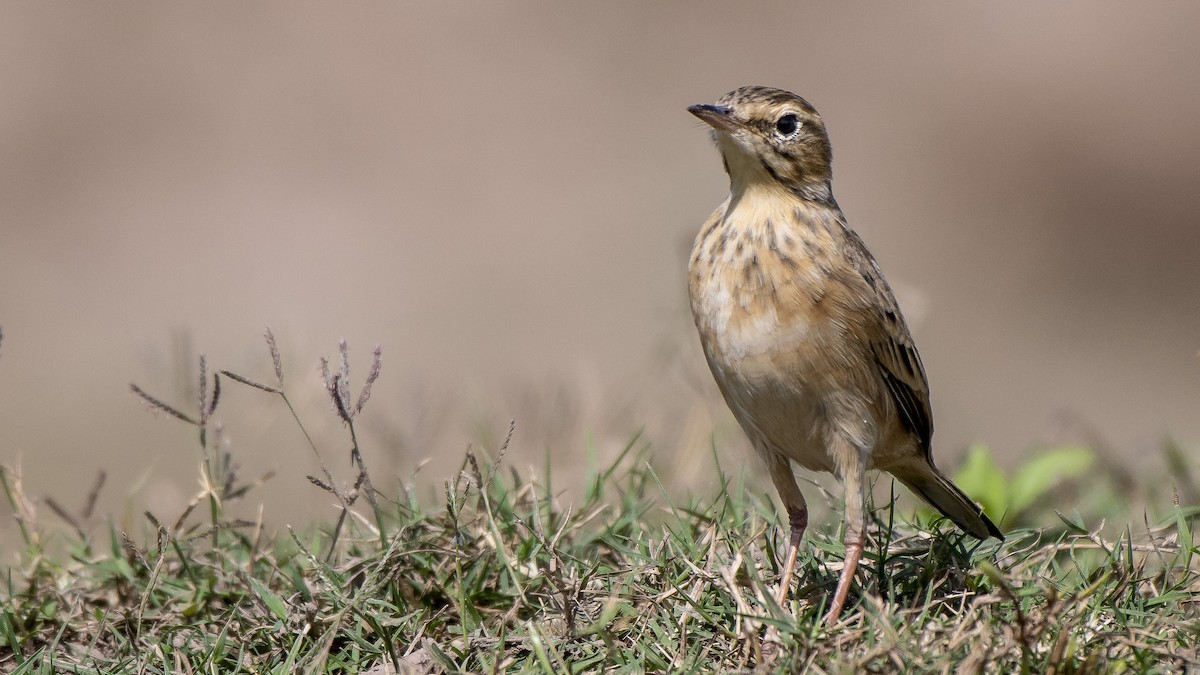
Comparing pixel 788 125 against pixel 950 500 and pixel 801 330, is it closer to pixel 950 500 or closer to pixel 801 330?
pixel 801 330

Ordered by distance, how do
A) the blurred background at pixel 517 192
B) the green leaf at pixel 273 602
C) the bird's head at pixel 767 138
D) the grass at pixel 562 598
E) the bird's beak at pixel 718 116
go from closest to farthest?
the grass at pixel 562 598
the green leaf at pixel 273 602
the bird's beak at pixel 718 116
the bird's head at pixel 767 138
the blurred background at pixel 517 192

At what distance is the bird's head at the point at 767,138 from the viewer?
5.48m

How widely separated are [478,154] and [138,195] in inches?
142

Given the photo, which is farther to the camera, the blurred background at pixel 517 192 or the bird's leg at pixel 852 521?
the blurred background at pixel 517 192

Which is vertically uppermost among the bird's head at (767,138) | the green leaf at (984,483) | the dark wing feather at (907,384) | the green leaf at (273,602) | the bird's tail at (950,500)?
the bird's head at (767,138)

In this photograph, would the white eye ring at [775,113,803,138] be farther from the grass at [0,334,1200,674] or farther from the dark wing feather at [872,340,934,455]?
the grass at [0,334,1200,674]

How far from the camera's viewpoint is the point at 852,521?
5117 mm

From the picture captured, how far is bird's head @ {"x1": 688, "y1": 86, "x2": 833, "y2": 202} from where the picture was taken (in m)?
5.48

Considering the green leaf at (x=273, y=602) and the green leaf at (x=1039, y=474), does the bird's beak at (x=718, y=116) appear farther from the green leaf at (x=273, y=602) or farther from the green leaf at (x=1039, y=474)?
the green leaf at (x=273, y=602)

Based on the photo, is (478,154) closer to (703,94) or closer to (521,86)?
(521,86)

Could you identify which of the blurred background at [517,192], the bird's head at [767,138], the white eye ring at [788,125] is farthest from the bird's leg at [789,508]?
the blurred background at [517,192]

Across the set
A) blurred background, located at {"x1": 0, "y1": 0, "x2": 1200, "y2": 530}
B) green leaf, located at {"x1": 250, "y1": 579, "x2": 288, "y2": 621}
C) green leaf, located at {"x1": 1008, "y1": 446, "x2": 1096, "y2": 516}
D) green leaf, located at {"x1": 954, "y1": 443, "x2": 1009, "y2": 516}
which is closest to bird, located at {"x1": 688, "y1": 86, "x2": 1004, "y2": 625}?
green leaf, located at {"x1": 954, "y1": 443, "x2": 1009, "y2": 516}

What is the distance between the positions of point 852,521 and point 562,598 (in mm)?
1119

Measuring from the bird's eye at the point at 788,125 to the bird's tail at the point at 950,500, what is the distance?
1.46 metres
